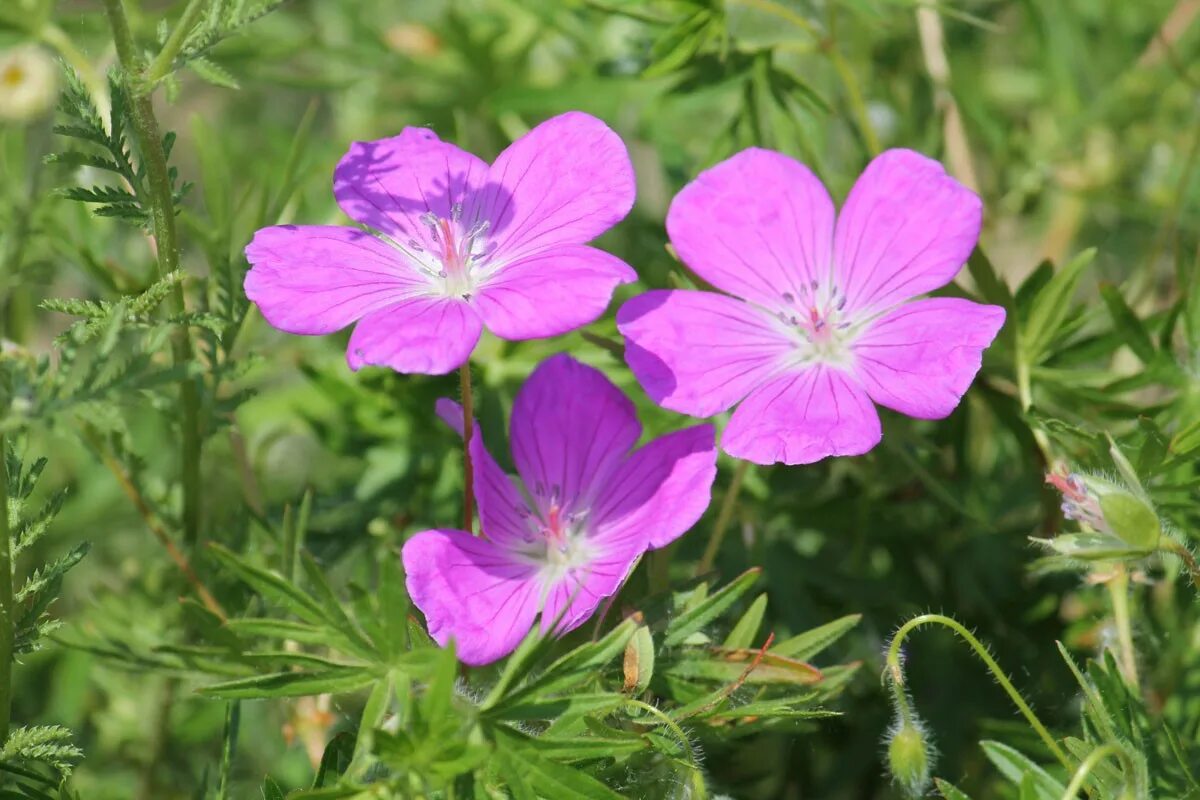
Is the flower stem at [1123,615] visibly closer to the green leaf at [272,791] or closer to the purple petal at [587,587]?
the purple petal at [587,587]

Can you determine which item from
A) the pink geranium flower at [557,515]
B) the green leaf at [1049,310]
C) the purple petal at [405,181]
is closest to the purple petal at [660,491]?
the pink geranium flower at [557,515]

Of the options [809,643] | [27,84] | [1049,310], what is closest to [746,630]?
[809,643]

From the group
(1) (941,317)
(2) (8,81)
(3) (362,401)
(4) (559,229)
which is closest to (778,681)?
(1) (941,317)

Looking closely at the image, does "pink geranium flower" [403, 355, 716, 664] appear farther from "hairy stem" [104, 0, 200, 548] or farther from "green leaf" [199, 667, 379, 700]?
"hairy stem" [104, 0, 200, 548]

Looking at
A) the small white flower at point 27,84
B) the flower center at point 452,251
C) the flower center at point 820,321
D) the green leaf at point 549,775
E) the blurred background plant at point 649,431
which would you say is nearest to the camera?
the green leaf at point 549,775

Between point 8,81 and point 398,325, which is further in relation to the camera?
point 8,81

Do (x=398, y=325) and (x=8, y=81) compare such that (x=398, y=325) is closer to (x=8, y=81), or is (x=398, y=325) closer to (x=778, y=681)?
(x=778, y=681)
